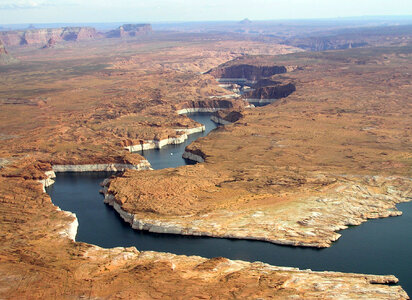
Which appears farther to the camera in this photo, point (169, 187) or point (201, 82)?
point (201, 82)

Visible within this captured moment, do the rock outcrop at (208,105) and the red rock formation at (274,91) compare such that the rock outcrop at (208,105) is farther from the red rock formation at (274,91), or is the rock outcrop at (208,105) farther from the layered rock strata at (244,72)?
the layered rock strata at (244,72)

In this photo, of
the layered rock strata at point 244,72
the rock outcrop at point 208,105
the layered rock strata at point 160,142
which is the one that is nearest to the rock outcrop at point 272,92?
the rock outcrop at point 208,105

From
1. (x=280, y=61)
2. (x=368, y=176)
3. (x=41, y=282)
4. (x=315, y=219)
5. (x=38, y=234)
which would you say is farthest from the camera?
(x=280, y=61)

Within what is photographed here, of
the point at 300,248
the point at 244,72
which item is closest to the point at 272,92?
Answer: the point at 244,72

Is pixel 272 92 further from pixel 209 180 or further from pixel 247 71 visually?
pixel 209 180

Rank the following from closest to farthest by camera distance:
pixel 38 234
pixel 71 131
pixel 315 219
A: pixel 38 234 < pixel 315 219 < pixel 71 131

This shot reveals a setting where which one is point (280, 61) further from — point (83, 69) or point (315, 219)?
point (315, 219)

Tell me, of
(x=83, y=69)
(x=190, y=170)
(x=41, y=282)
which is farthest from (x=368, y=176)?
(x=83, y=69)
